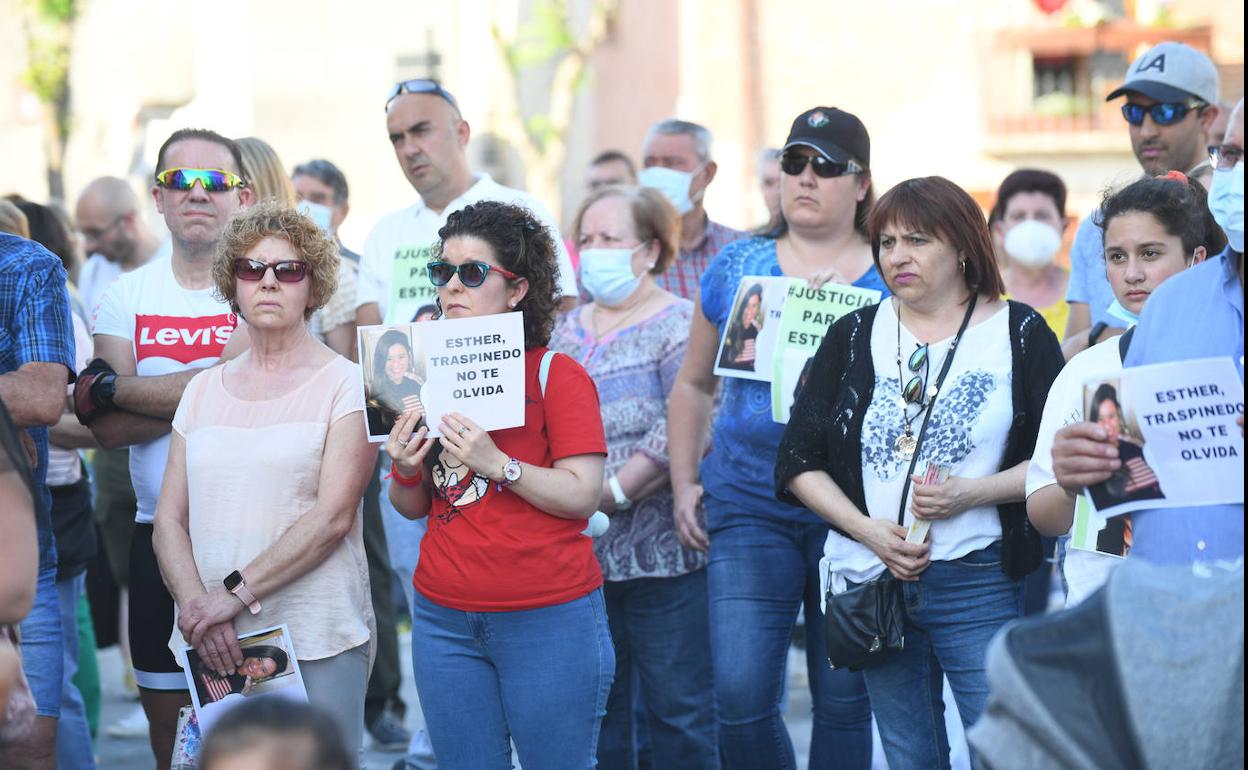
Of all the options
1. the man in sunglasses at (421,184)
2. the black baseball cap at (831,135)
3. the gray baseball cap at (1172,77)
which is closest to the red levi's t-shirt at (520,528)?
the black baseball cap at (831,135)

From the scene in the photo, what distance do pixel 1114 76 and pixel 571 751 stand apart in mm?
18889

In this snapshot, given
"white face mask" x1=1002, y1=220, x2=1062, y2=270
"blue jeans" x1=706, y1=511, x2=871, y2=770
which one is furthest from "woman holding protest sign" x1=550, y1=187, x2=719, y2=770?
"white face mask" x1=1002, y1=220, x2=1062, y2=270

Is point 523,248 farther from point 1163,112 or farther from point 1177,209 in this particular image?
point 1163,112

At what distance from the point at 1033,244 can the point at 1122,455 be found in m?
4.40

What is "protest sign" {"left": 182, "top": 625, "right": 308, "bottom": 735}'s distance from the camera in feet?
14.8

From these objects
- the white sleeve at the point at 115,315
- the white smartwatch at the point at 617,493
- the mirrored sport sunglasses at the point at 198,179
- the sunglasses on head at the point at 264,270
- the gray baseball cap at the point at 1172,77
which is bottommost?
the white smartwatch at the point at 617,493

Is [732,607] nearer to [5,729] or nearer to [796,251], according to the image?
[796,251]

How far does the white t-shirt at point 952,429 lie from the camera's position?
4449 mm

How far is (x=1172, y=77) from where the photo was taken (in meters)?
5.99

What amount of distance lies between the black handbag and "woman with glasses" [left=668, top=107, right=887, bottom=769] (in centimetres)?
65

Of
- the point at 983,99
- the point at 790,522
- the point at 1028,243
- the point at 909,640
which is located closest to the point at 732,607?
the point at 790,522

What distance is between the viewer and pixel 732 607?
515 cm

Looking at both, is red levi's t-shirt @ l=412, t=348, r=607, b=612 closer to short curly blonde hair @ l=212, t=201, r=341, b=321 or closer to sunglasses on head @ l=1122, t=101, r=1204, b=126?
short curly blonde hair @ l=212, t=201, r=341, b=321

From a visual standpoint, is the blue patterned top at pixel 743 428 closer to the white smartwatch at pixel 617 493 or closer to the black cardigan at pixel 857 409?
the white smartwatch at pixel 617 493
